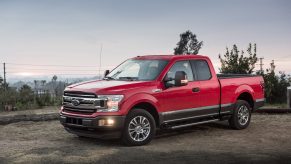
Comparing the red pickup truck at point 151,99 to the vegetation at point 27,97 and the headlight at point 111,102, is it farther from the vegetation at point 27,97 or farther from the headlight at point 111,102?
the vegetation at point 27,97

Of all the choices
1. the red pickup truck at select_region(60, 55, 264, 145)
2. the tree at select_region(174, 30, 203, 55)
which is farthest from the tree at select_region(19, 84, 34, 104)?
the tree at select_region(174, 30, 203, 55)

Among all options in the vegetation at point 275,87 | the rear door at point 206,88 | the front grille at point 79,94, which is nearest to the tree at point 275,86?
the vegetation at point 275,87

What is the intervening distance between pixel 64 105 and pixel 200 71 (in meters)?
3.30

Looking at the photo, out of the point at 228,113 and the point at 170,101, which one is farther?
the point at 228,113

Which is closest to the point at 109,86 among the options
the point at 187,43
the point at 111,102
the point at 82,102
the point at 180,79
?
the point at 111,102

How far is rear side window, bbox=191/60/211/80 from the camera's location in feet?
35.9

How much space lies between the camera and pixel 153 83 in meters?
9.84

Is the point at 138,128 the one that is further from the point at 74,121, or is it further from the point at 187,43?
the point at 187,43

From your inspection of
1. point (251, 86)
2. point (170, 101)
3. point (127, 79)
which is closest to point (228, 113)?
point (251, 86)

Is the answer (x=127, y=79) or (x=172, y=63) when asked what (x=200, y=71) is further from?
(x=127, y=79)

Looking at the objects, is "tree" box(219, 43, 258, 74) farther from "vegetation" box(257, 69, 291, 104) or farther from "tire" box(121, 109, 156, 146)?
"tire" box(121, 109, 156, 146)

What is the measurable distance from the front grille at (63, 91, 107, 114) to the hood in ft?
0.41

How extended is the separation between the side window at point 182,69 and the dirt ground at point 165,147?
1.45 metres

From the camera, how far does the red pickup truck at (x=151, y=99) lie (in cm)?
931
